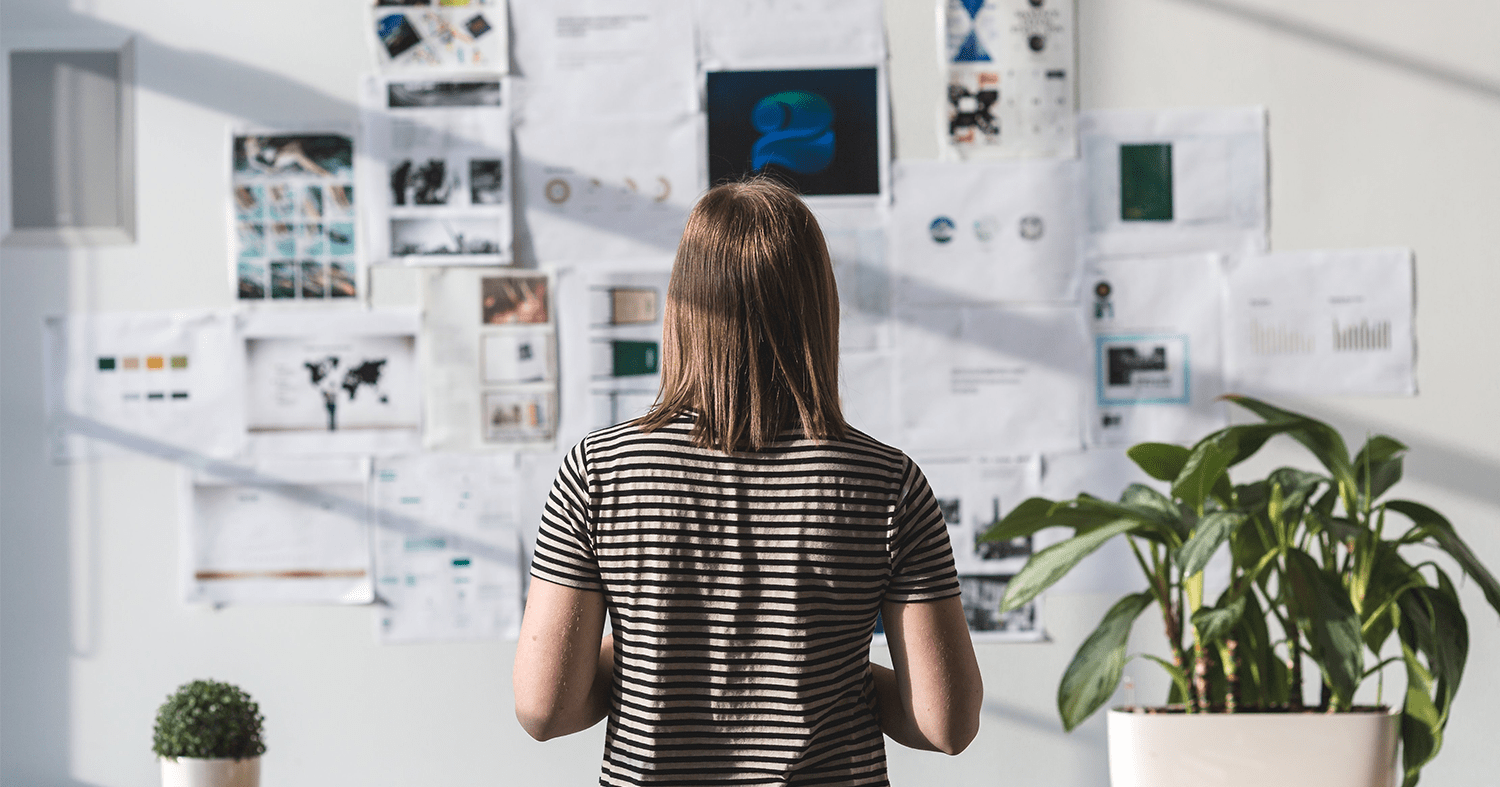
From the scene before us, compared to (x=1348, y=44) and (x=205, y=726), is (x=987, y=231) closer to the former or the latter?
(x=1348, y=44)

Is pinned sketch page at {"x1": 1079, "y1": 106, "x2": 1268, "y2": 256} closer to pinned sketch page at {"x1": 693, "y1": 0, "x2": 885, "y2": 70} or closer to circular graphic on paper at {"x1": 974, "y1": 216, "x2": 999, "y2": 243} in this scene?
circular graphic on paper at {"x1": 974, "y1": 216, "x2": 999, "y2": 243}

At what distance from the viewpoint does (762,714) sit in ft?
2.71

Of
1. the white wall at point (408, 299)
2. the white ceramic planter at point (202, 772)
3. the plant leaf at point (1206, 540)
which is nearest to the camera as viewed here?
the plant leaf at point (1206, 540)

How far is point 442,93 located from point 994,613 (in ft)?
4.64

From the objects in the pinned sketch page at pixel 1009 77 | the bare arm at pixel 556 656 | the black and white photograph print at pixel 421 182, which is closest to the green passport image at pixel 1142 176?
the pinned sketch page at pixel 1009 77

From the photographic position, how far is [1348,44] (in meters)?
1.97

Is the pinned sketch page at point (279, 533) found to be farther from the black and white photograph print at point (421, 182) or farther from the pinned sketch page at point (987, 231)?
the pinned sketch page at point (987, 231)

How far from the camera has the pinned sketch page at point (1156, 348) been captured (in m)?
1.96

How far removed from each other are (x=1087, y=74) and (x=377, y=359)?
1427mm

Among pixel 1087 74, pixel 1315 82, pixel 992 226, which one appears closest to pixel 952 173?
pixel 992 226

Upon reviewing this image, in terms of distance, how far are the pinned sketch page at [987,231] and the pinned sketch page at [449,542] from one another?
85 cm

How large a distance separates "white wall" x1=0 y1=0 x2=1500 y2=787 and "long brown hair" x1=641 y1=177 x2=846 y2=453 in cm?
123

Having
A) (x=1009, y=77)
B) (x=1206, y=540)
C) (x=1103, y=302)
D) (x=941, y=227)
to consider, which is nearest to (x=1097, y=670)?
(x=1206, y=540)

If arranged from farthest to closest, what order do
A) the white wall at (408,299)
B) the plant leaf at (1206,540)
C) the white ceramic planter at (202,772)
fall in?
the white wall at (408,299)
the white ceramic planter at (202,772)
the plant leaf at (1206,540)
